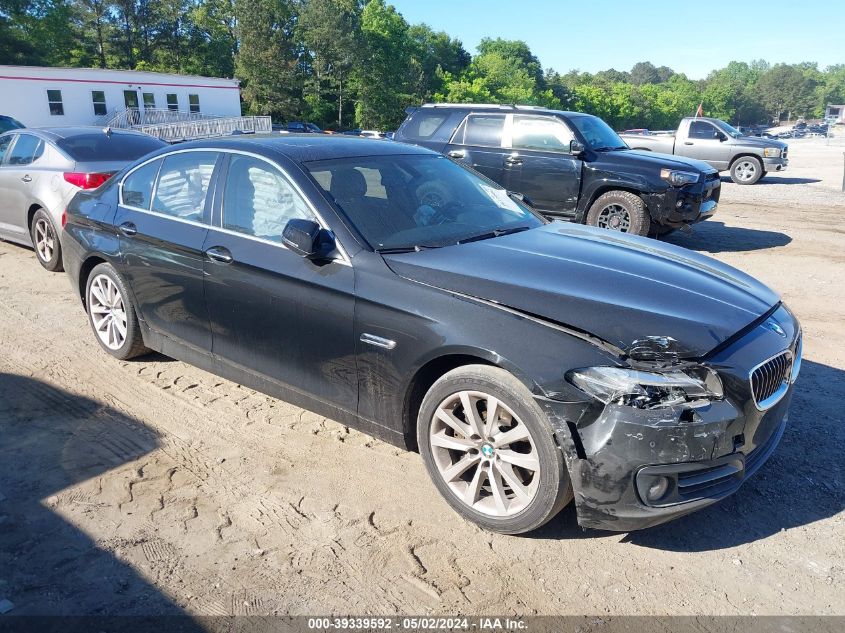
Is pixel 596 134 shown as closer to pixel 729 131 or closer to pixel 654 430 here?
pixel 654 430

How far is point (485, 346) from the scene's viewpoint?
9.69ft

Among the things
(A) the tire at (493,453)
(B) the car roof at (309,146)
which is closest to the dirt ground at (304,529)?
(A) the tire at (493,453)

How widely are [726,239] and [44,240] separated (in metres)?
9.84

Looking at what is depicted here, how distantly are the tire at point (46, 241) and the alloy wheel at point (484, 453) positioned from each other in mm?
6254

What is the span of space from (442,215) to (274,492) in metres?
1.86

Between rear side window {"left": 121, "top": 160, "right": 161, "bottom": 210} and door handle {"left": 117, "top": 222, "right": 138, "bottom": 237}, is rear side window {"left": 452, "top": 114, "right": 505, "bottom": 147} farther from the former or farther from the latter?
door handle {"left": 117, "top": 222, "right": 138, "bottom": 237}

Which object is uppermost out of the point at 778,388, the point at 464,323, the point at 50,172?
the point at 50,172

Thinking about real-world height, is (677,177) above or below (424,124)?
below

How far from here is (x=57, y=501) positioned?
337 cm

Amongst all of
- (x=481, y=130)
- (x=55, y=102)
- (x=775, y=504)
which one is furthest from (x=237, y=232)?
(x=55, y=102)

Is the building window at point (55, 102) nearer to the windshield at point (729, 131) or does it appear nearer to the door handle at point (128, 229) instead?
the windshield at point (729, 131)

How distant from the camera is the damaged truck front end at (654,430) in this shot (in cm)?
269

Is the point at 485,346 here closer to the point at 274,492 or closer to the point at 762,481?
the point at 274,492

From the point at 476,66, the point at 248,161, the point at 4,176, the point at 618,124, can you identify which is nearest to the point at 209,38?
the point at 476,66
